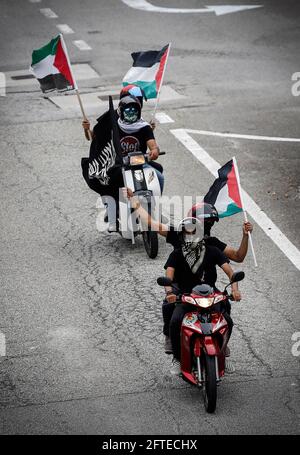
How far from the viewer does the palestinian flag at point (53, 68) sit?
1403cm

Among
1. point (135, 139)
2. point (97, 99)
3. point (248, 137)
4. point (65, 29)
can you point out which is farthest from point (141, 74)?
point (65, 29)

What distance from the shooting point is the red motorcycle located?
8828 mm

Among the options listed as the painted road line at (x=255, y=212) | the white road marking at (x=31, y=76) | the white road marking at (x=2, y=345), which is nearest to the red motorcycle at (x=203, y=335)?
the white road marking at (x=2, y=345)

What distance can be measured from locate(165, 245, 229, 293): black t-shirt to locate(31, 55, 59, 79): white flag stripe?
5.52 metres

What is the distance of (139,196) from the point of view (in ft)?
41.9

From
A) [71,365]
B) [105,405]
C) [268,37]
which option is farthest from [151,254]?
[268,37]

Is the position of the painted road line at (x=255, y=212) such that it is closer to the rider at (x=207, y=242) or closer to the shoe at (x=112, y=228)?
the shoe at (x=112, y=228)

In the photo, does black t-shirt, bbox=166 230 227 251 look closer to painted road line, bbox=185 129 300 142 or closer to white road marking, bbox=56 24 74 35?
painted road line, bbox=185 129 300 142

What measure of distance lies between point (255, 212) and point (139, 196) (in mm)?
2145

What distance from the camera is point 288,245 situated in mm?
12953

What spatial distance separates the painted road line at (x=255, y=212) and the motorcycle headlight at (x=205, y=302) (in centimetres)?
351

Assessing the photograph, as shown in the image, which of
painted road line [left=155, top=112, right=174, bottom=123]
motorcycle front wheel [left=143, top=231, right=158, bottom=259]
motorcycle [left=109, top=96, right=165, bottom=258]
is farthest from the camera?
painted road line [left=155, top=112, right=174, bottom=123]

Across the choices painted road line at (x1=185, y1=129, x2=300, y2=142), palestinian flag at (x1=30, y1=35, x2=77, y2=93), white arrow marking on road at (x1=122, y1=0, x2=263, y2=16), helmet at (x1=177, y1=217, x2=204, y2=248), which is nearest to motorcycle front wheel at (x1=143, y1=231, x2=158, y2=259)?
palestinian flag at (x1=30, y1=35, x2=77, y2=93)

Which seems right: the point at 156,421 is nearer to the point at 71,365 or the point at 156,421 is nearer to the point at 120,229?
the point at 71,365
